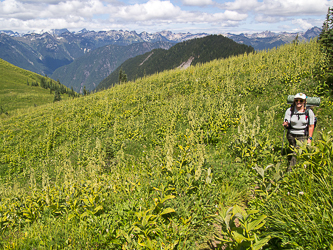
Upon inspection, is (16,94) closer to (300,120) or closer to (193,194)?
(193,194)

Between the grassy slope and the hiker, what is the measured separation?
88.8m

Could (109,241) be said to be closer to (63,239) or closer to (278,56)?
(63,239)

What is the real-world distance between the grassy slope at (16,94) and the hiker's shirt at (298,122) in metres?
88.8

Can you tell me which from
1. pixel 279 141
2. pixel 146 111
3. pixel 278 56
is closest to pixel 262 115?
pixel 279 141

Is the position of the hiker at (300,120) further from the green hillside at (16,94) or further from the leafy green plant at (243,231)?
the green hillside at (16,94)

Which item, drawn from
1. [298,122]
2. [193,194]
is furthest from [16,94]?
[298,122]

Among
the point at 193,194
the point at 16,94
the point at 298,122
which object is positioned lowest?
the point at 16,94

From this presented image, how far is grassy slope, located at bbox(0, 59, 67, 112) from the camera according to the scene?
248 feet

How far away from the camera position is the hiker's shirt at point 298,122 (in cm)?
490

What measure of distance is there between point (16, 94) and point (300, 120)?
378 ft

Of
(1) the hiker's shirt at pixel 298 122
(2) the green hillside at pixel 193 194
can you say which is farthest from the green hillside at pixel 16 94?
(1) the hiker's shirt at pixel 298 122

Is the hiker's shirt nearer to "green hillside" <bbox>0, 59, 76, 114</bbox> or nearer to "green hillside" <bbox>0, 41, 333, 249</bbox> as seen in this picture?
"green hillside" <bbox>0, 41, 333, 249</bbox>

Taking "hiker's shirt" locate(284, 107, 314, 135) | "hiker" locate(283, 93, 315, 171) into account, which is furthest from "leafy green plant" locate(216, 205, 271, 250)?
"hiker's shirt" locate(284, 107, 314, 135)

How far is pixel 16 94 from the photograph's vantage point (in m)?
89.1
